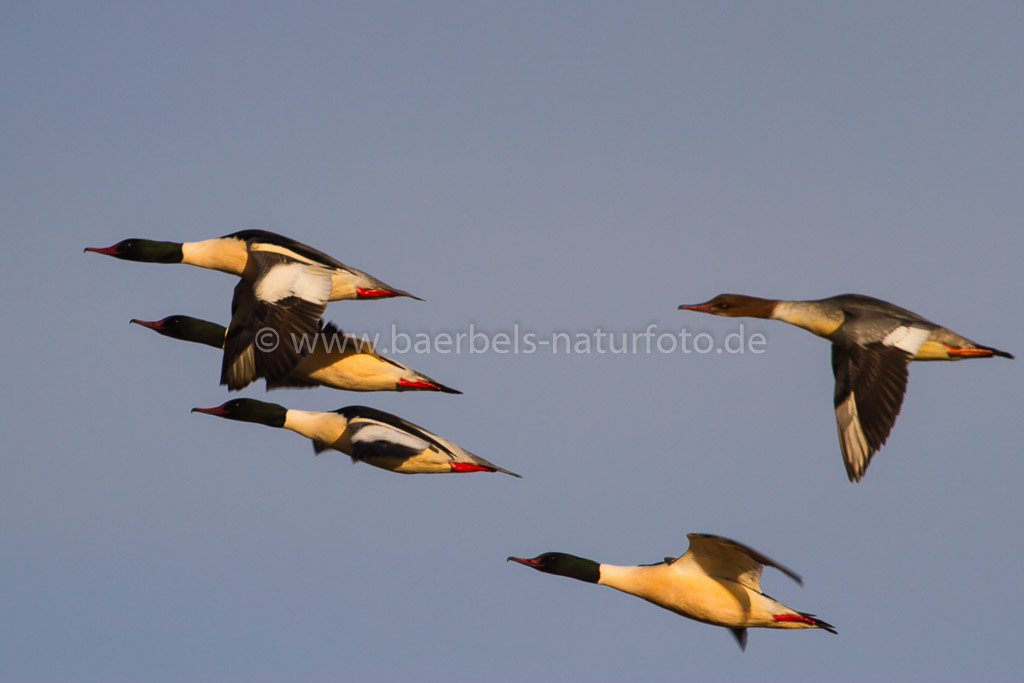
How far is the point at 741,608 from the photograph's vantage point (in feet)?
43.9

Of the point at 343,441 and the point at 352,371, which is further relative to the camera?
the point at 352,371

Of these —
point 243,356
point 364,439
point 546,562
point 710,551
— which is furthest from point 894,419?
point 243,356

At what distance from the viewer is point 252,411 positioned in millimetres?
15414

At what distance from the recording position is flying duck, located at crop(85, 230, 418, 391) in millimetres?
13203

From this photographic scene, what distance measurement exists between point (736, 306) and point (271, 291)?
161 inches

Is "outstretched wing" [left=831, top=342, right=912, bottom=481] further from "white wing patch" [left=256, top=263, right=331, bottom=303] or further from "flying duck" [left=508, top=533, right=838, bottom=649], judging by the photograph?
"white wing patch" [left=256, top=263, right=331, bottom=303]

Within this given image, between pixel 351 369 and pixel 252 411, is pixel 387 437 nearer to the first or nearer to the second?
pixel 351 369

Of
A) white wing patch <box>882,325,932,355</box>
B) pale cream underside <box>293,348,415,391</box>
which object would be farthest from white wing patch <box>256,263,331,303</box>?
white wing patch <box>882,325,932,355</box>

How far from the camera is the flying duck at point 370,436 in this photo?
14.0m

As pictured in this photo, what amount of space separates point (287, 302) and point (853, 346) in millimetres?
4704

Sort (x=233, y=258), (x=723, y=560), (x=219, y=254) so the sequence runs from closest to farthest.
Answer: (x=723, y=560), (x=233, y=258), (x=219, y=254)

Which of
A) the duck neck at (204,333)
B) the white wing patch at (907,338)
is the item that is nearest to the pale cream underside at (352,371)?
the duck neck at (204,333)

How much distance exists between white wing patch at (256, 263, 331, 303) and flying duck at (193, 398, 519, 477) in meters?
1.28

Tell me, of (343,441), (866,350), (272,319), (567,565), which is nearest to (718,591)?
(567,565)
